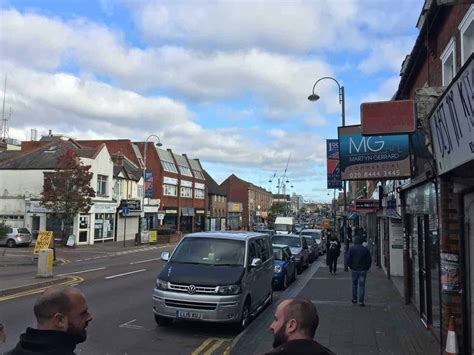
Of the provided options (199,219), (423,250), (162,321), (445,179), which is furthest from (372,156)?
(199,219)

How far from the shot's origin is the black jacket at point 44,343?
7.77ft

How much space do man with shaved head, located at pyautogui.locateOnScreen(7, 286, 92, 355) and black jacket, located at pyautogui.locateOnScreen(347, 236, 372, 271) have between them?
10.3 meters

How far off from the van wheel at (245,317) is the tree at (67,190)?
28.7 m

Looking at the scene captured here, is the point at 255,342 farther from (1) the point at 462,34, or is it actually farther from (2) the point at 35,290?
(2) the point at 35,290

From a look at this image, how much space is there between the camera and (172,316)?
9078 mm

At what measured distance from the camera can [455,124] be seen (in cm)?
521

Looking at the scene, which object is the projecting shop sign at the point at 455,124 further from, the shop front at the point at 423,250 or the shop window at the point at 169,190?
the shop window at the point at 169,190

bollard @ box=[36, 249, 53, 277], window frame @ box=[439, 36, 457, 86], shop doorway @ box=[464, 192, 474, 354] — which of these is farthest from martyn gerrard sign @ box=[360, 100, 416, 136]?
bollard @ box=[36, 249, 53, 277]

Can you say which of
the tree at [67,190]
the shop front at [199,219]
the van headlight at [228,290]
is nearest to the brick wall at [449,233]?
the van headlight at [228,290]

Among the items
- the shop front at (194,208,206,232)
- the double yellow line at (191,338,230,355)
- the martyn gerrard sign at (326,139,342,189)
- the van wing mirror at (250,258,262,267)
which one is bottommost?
the double yellow line at (191,338,230,355)

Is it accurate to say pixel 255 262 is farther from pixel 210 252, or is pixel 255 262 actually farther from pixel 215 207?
pixel 215 207

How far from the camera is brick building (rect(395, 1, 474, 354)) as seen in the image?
16.9 feet

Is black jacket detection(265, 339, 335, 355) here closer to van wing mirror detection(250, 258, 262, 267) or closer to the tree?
van wing mirror detection(250, 258, 262, 267)

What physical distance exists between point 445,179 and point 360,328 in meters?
3.89
